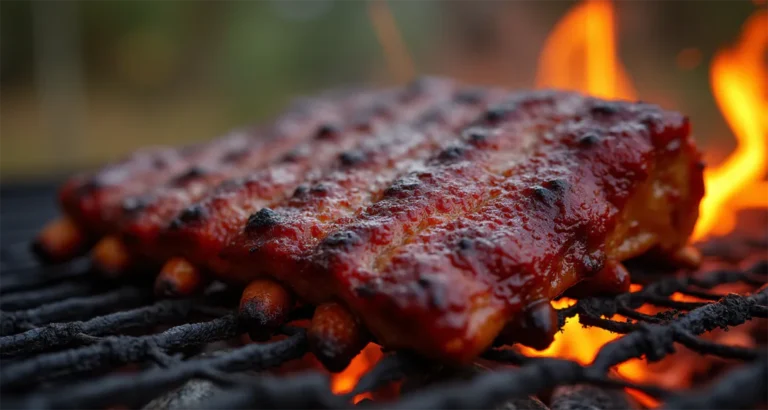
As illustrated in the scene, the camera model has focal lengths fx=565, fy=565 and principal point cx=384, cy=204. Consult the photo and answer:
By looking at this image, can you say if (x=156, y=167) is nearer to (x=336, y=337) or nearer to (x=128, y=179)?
(x=128, y=179)

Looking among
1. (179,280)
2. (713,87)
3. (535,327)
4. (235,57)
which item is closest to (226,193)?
(179,280)

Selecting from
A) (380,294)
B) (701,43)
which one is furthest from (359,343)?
(701,43)

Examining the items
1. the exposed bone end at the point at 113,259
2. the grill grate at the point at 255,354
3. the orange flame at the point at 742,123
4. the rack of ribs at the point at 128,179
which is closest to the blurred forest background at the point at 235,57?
the orange flame at the point at 742,123

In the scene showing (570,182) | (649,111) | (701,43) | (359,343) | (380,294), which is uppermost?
(701,43)

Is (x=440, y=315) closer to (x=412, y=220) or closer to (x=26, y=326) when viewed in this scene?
(x=412, y=220)

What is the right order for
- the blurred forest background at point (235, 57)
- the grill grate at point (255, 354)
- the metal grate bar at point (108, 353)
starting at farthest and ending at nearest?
the blurred forest background at point (235, 57) < the metal grate bar at point (108, 353) < the grill grate at point (255, 354)

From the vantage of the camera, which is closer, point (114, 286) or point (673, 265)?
point (673, 265)

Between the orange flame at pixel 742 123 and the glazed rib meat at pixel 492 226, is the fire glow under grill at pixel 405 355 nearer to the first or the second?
the orange flame at pixel 742 123

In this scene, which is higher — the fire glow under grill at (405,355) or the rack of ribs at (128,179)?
the rack of ribs at (128,179)
